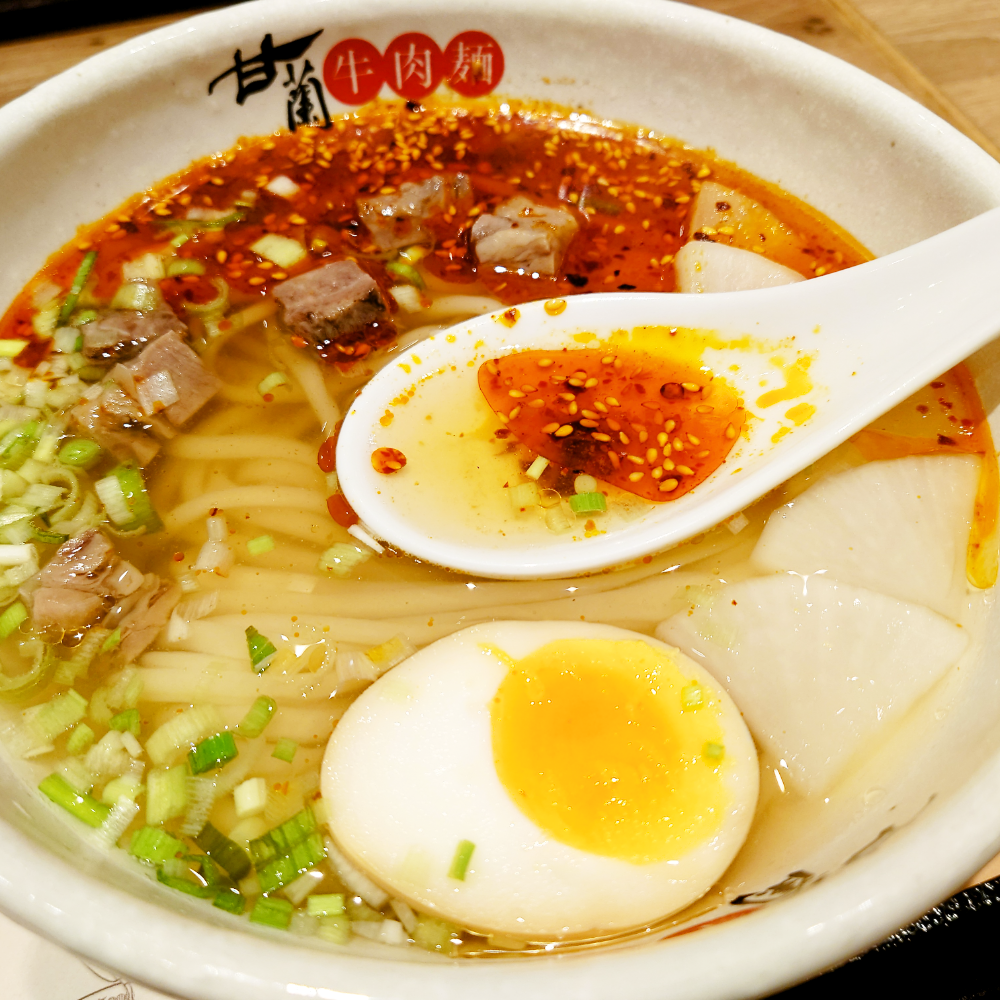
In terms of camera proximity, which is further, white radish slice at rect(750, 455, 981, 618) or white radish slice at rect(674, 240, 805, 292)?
white radish slice at rect(674, 240, 805, 292)

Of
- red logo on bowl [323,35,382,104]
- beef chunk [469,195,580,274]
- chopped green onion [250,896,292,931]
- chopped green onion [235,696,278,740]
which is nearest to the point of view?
chopped green onion [250,896,292,931]

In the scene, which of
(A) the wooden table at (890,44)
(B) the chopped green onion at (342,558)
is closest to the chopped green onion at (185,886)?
(B) the chopped green onion at (342,558)

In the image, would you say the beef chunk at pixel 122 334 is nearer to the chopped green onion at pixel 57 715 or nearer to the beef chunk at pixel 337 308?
the beef chunk at pixel 337 308

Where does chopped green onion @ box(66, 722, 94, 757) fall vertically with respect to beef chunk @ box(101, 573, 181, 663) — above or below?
below

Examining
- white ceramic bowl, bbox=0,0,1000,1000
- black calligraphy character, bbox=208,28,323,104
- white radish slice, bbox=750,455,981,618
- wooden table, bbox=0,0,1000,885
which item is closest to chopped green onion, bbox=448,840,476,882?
white ceramic bowl, bbox=0,0,1000,1000

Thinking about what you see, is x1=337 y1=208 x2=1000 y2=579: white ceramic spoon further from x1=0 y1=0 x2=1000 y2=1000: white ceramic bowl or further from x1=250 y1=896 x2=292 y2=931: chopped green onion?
x1=250 y1=896 x2=292 y2=931: chopped green onion

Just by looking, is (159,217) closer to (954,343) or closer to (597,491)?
(597,491)

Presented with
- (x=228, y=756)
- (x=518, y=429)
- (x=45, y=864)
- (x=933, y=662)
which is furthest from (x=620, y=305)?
(x=45, y=864)

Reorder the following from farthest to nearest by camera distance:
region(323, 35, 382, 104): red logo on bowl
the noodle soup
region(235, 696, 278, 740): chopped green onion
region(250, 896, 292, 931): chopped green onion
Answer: region(323, 35, 382, 104): red logo on bowl → region(235, 696, 278, 740): chopped green onion → the noodle soup → region(250, 896, 292, 931): chopped green onion
